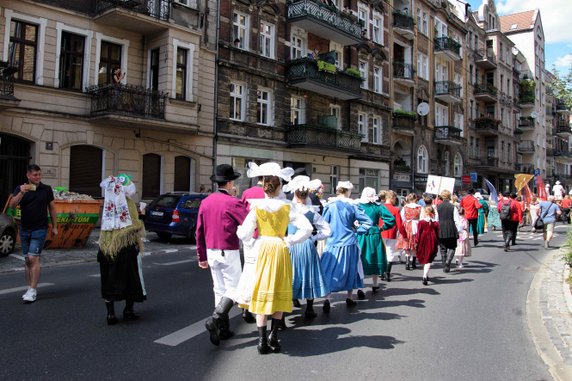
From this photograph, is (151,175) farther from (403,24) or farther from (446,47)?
(446,47)

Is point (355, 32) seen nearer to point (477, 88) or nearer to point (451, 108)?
point (451, 108)

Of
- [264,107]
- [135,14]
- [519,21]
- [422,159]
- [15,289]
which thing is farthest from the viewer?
[519,21]

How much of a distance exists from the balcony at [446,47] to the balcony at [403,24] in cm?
412

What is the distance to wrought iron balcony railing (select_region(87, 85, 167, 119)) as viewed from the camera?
53.9ft

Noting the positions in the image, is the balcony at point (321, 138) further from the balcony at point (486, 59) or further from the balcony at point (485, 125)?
the balcony at point (486, 59)

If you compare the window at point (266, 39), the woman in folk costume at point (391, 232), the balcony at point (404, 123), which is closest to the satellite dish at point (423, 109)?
the balcony at point (404, 123)

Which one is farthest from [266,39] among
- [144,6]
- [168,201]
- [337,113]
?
[168,201]

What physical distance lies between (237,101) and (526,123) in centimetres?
4276

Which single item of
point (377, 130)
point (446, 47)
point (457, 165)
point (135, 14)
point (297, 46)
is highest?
point (446, 47)

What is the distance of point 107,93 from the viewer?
1653 centimetres

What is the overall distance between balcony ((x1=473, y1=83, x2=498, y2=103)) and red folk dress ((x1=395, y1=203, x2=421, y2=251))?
37482 mm

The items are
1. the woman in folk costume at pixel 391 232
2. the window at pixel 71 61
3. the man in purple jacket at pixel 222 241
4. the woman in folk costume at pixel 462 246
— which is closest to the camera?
the man in purple jacket at pixel 222 241

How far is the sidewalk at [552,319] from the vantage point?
4840 mm

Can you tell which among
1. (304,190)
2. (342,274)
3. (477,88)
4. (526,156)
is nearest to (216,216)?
(304,190)
